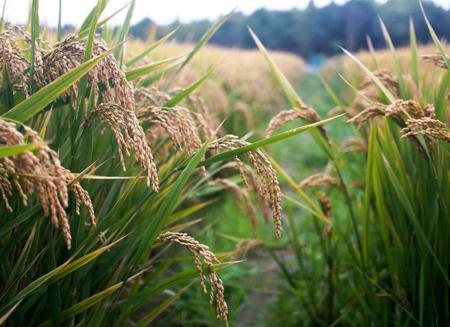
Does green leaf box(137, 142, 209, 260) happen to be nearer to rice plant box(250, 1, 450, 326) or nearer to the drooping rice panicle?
the drooping rice panicle

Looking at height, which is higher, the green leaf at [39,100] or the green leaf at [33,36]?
the green leaf at [33,36]

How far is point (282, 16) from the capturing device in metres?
47.4

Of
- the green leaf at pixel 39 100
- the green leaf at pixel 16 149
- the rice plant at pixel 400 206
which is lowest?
the rice plant at pixel 400 206

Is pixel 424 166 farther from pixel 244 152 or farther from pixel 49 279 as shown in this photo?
pixel 49 279

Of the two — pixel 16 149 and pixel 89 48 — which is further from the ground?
pixel 89 48

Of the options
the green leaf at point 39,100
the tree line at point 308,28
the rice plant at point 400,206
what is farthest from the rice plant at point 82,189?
the tree line at point 308,28

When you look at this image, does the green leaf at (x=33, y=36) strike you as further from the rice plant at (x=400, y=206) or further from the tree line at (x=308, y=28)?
the tree line at (x=308, y=28)

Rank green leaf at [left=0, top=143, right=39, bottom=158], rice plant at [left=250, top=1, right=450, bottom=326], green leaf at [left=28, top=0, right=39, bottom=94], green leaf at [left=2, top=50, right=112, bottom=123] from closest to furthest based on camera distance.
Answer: green leaf at [left=0, top=143, right=39, bottom=158] < green leaf at [left=2, top=50, right=112, bottom=123] < green leaf at [left=28, top=0, right=39, bottom=94] < rice plant at [left=250, top=1, right=450, bottom=326]

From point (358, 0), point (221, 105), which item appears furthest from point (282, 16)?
point (221, 105)

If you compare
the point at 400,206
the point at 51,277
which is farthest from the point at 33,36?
the point at 400,206

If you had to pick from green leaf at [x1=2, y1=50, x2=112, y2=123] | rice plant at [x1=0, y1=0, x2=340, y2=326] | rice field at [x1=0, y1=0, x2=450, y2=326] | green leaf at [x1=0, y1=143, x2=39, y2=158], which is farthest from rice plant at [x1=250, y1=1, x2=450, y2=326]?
green leaf at [x1=0, y1=143, x2=39, y2=158]

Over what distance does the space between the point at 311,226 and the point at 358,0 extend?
1531 inches

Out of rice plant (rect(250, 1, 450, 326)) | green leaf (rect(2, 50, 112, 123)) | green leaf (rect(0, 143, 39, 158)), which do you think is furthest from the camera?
rice plant (rect(250, 1, 450, 326))

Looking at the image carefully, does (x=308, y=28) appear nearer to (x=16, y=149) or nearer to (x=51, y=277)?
(x=51, y=277)
